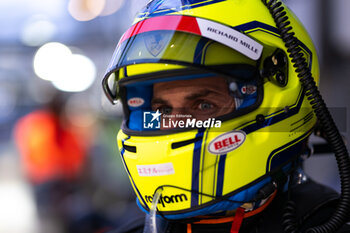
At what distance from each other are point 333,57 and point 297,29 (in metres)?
2.02

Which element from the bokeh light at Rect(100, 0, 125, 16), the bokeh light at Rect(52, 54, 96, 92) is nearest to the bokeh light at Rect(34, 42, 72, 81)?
the bokeh light at Rect(52, 54, 96, 92)

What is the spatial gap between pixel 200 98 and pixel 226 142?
0.23m

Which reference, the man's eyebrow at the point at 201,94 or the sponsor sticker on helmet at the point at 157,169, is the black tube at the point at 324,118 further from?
the sponsor sticker on helmet at the point at 157,169

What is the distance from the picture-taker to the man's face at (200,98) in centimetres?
135

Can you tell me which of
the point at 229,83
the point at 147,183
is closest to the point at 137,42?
the point at 229,83

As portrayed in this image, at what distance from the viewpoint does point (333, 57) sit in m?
3.20

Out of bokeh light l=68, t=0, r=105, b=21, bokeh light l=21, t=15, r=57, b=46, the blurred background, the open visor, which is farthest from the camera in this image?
bokeh light l=21, t=15, r=57, b=46

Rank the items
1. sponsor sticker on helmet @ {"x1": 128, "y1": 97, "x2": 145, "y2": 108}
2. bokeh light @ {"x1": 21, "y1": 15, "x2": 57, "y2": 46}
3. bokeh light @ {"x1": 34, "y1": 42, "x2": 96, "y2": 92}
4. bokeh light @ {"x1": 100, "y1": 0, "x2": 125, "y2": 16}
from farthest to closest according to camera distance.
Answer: bokeh light @ {"x1": 21, "y1": 15, "x2": 57, "y2": 46} < bokeh light @ {"x1": 34, "y1": 42, "x2": 96, "y2": 92} < bokeh light @ {"x1": 100, "y1": 0, "x2": 125, "y2": 16} < sponsor sticker on helmet @ {"x1": 128, "y1": 97, "x2": 145, "y2": 108}

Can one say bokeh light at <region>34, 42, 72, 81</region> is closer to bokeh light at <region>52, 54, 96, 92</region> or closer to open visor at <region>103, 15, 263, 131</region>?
bokeh light at <region>52, 54, 96, 92</region>

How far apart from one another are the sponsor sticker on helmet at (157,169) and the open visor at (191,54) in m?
0.30

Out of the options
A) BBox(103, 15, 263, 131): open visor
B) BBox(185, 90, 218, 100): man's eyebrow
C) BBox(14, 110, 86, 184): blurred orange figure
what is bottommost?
BBox(14, 110, 86, 184): blurred orange figure

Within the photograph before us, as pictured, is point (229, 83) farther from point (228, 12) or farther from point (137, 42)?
point (137, 42)

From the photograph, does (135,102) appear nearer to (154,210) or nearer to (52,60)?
(154,210)

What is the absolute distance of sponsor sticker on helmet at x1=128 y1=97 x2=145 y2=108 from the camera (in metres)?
1.62
